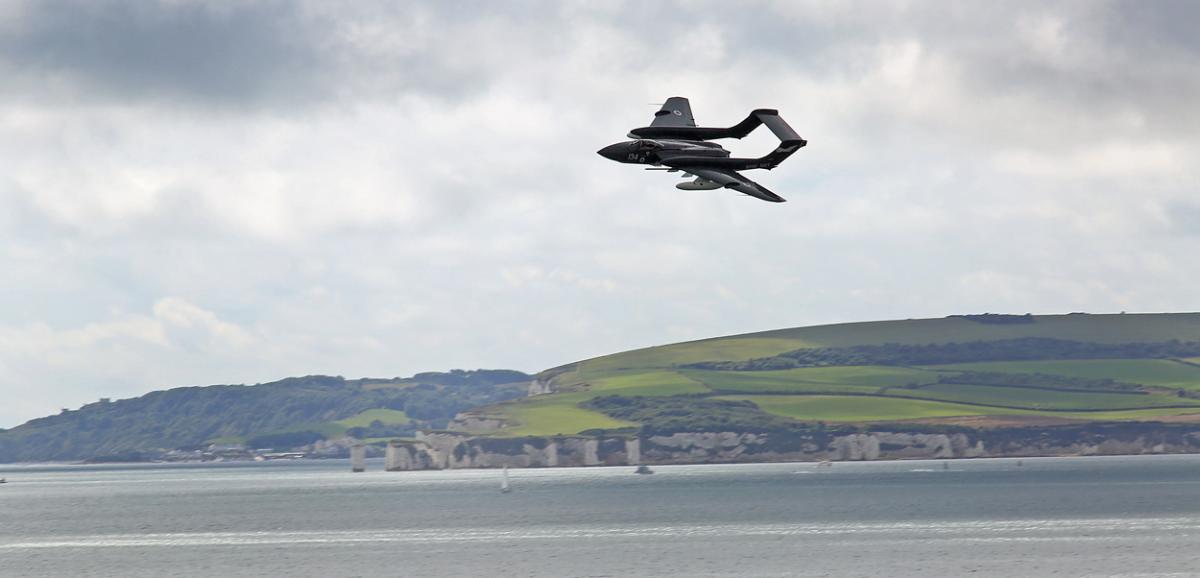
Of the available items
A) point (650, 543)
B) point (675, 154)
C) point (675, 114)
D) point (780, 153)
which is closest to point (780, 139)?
point (780, 153)

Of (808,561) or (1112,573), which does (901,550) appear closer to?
(808,561)

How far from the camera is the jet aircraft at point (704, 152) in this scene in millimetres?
64625

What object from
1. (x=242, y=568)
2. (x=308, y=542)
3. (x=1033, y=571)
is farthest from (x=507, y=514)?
(x=1033, y=571)

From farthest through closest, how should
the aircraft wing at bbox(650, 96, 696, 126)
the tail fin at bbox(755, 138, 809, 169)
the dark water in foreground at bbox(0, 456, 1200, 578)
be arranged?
1. the dark water in foreground at bbox(0, 456, 1200, 578)
2. the aircraft wing at bbox(650, 96, 696, 126)
3. the tail fin at bbox(755, 138, 809, 169)

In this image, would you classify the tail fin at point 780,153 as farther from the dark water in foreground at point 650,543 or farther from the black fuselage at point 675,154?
the dark water in foreground at point 650,543

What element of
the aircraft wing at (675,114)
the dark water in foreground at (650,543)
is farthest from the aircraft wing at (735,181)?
the dark water in foreground at (650,543)

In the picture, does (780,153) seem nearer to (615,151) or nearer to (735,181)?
(735,181)

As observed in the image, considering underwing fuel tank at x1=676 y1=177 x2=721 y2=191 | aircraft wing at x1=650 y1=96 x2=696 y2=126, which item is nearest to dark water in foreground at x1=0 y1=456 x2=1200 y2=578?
aircraft wing at x1=650 y1=96 x2=696 y2=126

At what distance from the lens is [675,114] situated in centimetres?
7950

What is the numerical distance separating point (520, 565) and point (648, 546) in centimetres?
2062

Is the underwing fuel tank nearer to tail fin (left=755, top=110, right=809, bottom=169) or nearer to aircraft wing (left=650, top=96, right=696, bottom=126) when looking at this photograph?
tail fin (left=755, top=110, right=809, bottom=169)

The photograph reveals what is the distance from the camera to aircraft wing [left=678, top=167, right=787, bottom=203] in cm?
6388

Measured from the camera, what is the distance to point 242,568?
4990 inches

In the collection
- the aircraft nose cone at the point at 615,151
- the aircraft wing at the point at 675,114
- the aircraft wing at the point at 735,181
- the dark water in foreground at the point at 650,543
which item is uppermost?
the aircraft wing at the point at 675,114
